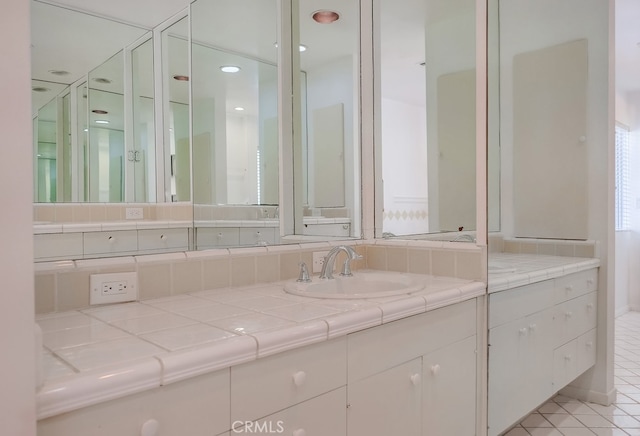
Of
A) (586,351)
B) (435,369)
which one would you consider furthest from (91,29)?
(586,351)

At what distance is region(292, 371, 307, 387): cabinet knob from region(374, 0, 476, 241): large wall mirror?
3.82 feet

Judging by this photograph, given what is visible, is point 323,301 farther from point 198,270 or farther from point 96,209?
point 96,209

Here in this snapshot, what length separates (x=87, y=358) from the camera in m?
0.79

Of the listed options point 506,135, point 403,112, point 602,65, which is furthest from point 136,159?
point 602,65

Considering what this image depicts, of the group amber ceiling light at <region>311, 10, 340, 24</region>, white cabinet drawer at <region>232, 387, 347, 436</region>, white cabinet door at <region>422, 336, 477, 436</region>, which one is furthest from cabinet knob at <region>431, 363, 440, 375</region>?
amber ceiling light at <region>311, 10, 340, 24</region>

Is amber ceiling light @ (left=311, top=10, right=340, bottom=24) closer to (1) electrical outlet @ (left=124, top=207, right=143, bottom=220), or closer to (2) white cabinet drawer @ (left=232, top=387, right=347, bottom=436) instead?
(1) electrical outlet @ (left=124, top=207, right=143, bottom=220)

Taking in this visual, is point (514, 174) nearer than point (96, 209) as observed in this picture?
No

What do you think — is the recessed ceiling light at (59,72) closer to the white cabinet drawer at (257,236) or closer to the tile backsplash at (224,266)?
the tile backsplash at (224,266)

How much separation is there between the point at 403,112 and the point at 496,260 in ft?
2.81

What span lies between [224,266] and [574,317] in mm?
1972

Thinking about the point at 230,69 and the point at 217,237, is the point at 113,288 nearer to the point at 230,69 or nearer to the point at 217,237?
the point at 217,237

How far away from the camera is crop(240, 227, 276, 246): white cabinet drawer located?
1.63 m

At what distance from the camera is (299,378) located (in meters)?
0.99

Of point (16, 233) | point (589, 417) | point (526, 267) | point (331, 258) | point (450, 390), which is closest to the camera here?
point (16, 233)
